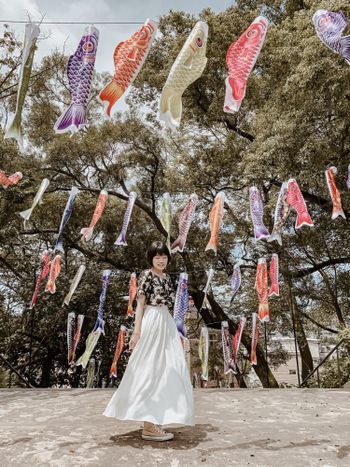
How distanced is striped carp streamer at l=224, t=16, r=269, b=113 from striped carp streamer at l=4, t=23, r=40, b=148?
1862 mm

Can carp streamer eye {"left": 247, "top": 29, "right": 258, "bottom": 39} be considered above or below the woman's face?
above

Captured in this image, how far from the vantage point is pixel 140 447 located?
2658 millimetres

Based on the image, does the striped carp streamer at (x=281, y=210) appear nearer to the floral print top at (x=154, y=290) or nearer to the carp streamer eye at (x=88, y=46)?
the carp streamer eye at (x=88, y=46)

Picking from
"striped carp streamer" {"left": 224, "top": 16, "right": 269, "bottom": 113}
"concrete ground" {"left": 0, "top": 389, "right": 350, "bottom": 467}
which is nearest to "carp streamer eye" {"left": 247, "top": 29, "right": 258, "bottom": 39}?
"striped carp streamer" {"left": 224, "top": 16, "right": 269, "bottom": 113}

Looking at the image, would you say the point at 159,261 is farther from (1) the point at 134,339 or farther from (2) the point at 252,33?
(2) the point at 252,33

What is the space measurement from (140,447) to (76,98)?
9.79ft

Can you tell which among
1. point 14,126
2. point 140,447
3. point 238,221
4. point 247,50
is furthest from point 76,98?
point 238,221

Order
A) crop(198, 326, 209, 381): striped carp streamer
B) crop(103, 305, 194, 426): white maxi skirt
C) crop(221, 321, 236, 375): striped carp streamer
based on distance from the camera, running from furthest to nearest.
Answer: crop(221, 321, 236, 375): striped carp streamer
crop(198, 326, 209, 381): striped carp streamer
crop(103, 305, 194, 426): white maxi skirt

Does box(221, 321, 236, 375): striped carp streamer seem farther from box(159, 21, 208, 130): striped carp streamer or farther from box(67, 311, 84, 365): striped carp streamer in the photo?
box(159, 21, 208, 130): striped carp streamer

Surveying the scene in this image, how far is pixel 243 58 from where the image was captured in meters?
4.39

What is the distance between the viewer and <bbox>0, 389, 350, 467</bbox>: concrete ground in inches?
96.0

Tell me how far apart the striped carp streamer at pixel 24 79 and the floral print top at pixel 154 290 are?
1654 millimetres

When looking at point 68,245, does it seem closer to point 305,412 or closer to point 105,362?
point 105,362

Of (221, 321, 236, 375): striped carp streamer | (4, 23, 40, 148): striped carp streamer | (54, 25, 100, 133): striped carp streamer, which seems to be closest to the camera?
(4, 23, 40, 148): striped carp streamer
